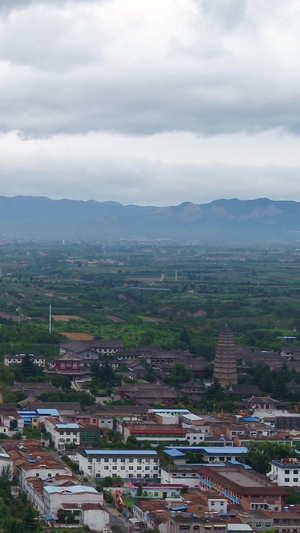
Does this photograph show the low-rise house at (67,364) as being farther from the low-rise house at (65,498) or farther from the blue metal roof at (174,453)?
the low-rise house at (65,498)

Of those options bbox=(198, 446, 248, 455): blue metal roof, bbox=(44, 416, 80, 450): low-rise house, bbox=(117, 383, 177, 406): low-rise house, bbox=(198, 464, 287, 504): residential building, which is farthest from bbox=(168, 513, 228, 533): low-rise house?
bbox=(117, 383, 177, 406): low-rise house

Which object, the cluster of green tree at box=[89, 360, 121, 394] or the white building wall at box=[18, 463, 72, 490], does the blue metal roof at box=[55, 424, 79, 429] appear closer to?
the white building wall at box=[18, 463, 72, 490]

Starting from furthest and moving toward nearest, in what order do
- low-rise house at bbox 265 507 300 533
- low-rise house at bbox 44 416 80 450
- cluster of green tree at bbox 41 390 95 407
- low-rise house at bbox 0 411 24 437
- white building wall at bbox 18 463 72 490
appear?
1. cluster of green tree at bbox 41 390 95 407
2. low-rise house at bbox 0 411 24 437
3. low-rise house at bbox 44 416 80 450
4. white building wall at bbox 18 463 72 490
5. low-rise house at bbox 265 507 300 533

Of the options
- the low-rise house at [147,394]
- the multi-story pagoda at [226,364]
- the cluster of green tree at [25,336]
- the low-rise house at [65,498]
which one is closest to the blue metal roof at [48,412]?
the low-rise house at [147,394]

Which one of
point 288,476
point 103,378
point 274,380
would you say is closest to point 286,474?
point 288,476

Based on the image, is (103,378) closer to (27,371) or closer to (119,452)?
(27,371)

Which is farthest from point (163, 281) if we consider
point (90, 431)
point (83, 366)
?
point (90, 431)
